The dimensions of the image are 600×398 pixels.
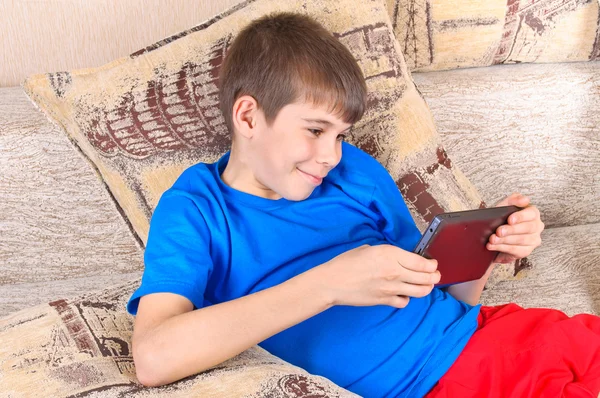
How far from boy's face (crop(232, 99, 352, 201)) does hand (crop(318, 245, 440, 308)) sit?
191 millimetres

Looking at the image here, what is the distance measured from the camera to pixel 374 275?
2.98 ft

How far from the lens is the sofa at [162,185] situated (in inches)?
35.6

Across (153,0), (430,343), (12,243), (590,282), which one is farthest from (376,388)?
(153,0)

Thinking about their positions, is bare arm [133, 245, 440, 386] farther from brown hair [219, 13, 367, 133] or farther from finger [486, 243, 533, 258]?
brown hair [219, 13, 367, 133]

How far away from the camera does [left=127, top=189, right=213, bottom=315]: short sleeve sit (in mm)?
968

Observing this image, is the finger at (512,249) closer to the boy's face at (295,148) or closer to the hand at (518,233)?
the hand at (518,233)

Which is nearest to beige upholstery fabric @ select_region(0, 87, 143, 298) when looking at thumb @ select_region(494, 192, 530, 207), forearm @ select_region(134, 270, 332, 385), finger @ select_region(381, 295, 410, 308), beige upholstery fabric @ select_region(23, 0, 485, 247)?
beige upholstery fabric @ select_region(23, 0, 485, 247)

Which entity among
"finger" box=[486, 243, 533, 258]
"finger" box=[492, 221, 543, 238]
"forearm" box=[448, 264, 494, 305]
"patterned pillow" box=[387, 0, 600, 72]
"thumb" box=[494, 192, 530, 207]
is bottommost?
"forearm" box=[448, 264, 494, 305]

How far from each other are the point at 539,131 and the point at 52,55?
1.20 metres

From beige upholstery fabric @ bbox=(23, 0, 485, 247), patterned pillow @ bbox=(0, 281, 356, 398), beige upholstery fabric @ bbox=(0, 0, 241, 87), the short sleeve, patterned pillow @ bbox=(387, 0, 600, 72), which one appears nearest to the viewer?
patterned pillow @ bbox=(0, 281, 356, 398)

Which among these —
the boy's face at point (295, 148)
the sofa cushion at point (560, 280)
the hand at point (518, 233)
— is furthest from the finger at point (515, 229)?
the sofa cushion at point (560, 280)

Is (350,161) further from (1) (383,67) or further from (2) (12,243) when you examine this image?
(2) (12,243)

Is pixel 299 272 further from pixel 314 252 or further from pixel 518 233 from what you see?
pixel 518 233

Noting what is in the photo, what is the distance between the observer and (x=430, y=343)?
3.59 feet
